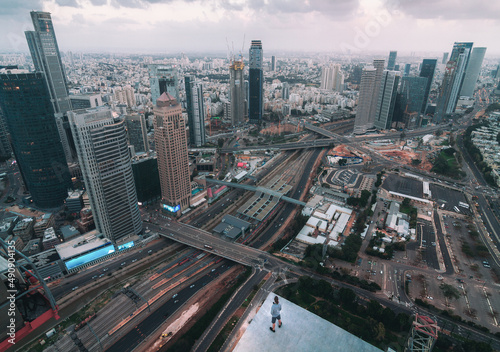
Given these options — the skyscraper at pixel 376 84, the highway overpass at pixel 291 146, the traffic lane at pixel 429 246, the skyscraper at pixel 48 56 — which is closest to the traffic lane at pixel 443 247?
the traffic lane at pixel 429 246

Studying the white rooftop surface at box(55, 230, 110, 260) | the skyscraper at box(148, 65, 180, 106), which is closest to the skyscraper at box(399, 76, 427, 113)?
the skyscraper at box(148, 65, 180, 106)

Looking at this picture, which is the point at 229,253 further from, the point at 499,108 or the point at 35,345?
the point at 499,108

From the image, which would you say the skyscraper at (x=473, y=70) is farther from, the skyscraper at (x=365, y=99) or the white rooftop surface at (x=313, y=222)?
the white rooftop surface at (x=313, y=222)

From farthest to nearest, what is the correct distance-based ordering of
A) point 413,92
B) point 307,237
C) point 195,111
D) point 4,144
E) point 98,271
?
point 413,92 < point 195,111 < point 4,144 < point 307,237 < point 98,271

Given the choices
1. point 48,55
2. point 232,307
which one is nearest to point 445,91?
→ point 232,307

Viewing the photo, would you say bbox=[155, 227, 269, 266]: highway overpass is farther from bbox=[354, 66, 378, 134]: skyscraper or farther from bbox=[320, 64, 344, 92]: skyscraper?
bbox=[320, 64, 344, 92]: skyscraper

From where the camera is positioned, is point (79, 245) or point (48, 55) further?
point (48, 55)

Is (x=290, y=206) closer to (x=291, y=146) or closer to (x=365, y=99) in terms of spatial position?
(x=291, y=146)
